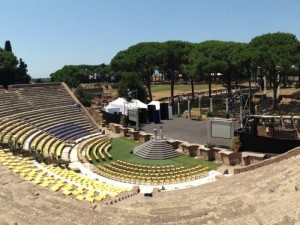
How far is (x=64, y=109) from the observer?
52500 mm

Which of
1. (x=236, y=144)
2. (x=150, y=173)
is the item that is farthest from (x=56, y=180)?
(x=236, y=144)

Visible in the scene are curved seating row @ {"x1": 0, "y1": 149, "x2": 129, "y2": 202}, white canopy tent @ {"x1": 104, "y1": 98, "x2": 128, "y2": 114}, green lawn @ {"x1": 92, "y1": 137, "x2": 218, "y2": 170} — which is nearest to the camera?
curved seating row @ {"x1": 0, "y1": 149, "x2": 129, "y2": 202}

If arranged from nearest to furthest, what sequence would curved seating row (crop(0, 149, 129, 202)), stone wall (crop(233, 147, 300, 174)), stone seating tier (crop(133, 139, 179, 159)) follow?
curved seating row (crop(0, 149, 129, 202)) → stone wall (crop(233, 147, 300, 174)) → stone seating tier (crop(133, 139, 179, 159))

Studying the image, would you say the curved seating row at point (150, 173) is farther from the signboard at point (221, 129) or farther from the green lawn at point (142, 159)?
the signboard at point (221, 129)

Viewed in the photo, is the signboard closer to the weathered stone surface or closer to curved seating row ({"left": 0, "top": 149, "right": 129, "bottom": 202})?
the weathered stone surface

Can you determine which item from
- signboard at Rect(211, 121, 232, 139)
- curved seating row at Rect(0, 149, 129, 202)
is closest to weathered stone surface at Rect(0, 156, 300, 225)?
curved seating row at Rect(0, 149, 129, 202)

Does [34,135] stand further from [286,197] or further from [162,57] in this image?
[162,57]

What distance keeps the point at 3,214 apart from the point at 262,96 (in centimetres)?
5849

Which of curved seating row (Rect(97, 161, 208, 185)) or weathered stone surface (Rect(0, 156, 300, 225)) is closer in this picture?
weathered stone surface (Rect(0, 156, 300, 225))

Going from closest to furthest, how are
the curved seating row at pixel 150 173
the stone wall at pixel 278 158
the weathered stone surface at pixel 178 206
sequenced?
the weathered stone surface at pixel 178 206
the stone wall at pixel 278 158
the curved seating row at pixel 150 173

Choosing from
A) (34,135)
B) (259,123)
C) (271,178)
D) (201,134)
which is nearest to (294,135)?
(259,123)

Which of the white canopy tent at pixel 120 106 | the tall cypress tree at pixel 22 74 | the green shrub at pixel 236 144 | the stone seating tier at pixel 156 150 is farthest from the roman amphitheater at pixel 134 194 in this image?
the tall cypress tree at pixel 22 74

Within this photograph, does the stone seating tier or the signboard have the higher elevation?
the signboard

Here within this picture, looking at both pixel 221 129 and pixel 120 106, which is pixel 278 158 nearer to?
pixel 221 129
